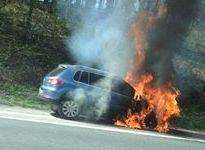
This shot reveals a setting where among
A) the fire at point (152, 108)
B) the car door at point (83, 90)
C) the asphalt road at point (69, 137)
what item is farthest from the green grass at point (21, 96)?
the fire at point (152, 108)

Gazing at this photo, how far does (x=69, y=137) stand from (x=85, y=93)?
4.11 m

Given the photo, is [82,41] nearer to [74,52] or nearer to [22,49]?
[74,52]

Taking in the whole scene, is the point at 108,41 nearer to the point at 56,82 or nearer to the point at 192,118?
the point at 192,118

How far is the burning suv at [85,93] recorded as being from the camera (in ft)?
55.0

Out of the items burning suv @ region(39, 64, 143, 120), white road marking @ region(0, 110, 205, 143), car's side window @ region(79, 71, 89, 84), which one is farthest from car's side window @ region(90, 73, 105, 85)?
white road marking @ region(0, 110, 205, 143)

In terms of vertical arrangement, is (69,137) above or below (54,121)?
below

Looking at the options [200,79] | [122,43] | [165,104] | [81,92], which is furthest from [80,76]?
[200,79]

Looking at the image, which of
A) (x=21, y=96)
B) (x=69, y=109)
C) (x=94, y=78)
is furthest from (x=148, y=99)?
(x=21, y=96)

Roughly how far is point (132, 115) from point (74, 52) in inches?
348

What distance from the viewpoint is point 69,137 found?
12914 millimetres

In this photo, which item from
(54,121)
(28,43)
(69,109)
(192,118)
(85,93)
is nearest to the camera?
(54,121)

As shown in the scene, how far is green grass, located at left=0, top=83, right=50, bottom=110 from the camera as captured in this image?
59.6ft

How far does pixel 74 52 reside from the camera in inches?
1012

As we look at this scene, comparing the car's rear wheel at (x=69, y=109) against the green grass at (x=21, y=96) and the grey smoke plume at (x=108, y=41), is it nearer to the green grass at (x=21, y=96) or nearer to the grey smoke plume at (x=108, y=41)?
the green grass at (x=21, y=96)
